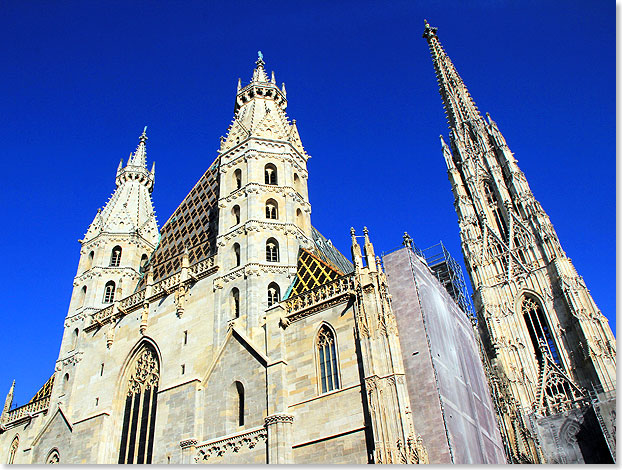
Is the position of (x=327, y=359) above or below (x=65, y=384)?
below

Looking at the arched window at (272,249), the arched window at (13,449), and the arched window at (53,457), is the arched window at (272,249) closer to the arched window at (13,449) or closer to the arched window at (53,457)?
the arched window at (53,457)

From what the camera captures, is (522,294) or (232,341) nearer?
(232,341)

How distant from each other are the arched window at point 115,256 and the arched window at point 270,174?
33.1 ft

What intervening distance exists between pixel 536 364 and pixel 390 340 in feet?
84.5

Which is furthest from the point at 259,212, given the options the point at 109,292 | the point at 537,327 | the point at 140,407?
the point at 537,327

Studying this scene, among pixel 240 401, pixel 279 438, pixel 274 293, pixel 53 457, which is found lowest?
pixel 279 438

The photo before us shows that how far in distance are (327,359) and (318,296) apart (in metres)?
2.42

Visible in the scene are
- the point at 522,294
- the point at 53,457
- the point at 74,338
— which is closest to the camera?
the point at 53,457

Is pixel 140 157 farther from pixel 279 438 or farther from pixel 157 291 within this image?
pixel 279 438

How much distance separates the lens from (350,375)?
1736 cm

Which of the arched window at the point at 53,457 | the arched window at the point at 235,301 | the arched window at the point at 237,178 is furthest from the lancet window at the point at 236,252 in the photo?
the arched window at the point at 53,457

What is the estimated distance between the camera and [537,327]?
4025cm

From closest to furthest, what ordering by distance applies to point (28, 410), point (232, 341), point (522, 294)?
point (232, 341) < point (28, 410) < point (522, 294)

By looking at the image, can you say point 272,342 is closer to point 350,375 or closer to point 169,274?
point 350,375
